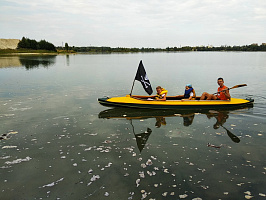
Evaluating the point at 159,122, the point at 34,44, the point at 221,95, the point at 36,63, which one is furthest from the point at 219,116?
the point at 34,44

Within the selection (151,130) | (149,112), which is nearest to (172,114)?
(149,112)

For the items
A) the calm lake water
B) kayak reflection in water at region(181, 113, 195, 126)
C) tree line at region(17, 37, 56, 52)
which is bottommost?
the calm lake water

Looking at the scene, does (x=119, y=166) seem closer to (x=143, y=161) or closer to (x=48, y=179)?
(x=143, y=161)

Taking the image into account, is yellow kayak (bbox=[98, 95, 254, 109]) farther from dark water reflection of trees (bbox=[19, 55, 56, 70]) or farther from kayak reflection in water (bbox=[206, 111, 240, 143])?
dark water reflection of trees (bbox=[19, 55, 56, 70])

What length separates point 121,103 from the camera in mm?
13945

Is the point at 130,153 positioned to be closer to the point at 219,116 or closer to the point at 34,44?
the point at 219,116

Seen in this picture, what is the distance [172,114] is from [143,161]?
19.9ft

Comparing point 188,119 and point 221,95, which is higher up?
point 221,95

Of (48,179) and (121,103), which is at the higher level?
(121,103)

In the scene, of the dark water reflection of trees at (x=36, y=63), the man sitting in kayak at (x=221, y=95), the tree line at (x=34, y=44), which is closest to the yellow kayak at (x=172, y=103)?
the man sitting in kayak at (x=221, y=95)

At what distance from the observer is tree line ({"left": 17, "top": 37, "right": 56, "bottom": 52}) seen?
413ft

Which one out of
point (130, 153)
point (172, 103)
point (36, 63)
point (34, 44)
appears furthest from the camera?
point (34, 44)

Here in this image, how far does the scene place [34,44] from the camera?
13150cm

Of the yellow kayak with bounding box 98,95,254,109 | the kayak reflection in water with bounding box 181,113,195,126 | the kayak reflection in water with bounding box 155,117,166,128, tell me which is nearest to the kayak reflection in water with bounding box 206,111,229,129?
the yellow kayak with bounding box 98,95,254,109
